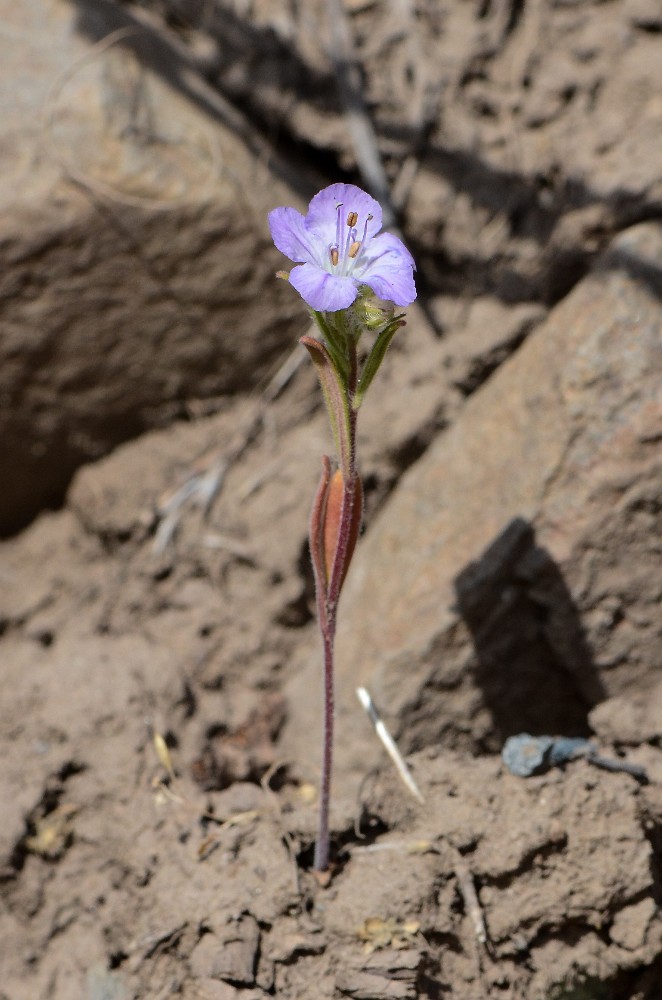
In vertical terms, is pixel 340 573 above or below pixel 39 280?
below

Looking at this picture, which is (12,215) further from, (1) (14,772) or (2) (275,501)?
(1) (14,772)

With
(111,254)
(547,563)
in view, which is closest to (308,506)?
(547,563)

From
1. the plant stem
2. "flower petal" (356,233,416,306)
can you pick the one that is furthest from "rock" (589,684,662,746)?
"flower petal" (356,233,416,306)

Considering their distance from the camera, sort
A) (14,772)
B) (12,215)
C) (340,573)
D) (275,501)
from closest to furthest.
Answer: (340,573)
(14,772)
(12,215)
(275,501)

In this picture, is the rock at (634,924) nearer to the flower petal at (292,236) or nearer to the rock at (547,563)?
the rock at (547,563)

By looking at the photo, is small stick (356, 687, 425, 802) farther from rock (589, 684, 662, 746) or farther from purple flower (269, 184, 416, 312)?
purple flower (269, 184, 416, 312)

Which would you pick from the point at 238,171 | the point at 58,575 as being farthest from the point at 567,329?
the point at 58,575

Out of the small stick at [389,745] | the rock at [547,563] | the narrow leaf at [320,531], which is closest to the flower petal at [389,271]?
the narrow leaf at [320,531]
